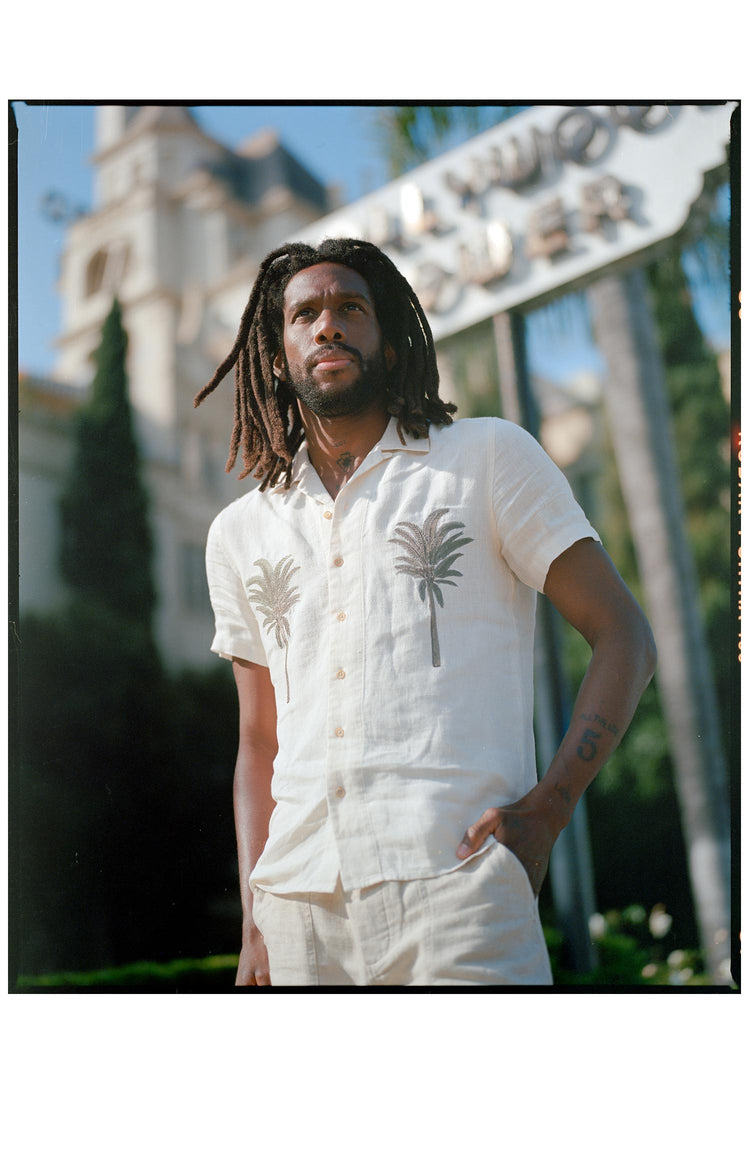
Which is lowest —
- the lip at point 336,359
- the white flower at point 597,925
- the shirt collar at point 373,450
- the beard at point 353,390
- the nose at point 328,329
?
the white flower at point 597,925

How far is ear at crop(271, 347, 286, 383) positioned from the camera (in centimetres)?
353

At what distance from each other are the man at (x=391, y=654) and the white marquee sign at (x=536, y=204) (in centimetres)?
21

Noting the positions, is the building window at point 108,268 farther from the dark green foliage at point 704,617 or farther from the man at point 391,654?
the dark green foliage at point 704,617

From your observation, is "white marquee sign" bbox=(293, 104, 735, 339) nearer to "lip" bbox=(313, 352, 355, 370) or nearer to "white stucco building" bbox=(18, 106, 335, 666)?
"white stucco building" bbox=(18, 106, 335, 666)

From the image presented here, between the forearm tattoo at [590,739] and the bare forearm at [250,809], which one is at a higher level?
the forearm tattoo at [590,739]

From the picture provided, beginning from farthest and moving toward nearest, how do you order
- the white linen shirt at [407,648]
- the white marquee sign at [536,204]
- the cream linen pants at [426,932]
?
the white marquee sign at [536,204] < the white linen shirt at [407,648] < the cream linen pants at [426,932]

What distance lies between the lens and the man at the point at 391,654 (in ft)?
10.0

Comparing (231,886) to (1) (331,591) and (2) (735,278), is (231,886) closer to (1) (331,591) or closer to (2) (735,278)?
(1) (331,591)

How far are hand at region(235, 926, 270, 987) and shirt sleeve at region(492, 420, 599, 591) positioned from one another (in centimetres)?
130

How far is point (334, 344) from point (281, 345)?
22 centimetres

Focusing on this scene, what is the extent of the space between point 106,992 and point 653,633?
6.49 feet

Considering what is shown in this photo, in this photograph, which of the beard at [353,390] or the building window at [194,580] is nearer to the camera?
the beard at [353,390]

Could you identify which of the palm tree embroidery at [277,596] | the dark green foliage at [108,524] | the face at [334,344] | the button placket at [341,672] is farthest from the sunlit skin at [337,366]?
the dark green foliage at [108,524]

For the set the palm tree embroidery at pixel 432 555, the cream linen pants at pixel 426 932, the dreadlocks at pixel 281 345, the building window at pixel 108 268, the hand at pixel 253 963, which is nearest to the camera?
the cream linen pants at pixel 426 932
